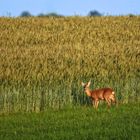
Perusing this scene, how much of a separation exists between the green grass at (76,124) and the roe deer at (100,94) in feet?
1.01

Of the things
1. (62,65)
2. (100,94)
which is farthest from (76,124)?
(62,65)

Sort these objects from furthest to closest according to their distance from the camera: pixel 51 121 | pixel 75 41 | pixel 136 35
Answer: pixel 136 35
pixel 75 41
pixel 51 121

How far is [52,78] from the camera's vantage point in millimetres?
23000

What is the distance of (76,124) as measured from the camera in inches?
686

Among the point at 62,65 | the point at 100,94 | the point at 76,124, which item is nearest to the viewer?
the point at 76,124

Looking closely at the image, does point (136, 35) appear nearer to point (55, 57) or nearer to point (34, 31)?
point (34, 31)

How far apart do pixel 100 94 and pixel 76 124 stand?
3668 mm

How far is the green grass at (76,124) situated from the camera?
15602 millimetres

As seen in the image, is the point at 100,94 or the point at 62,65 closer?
the point at 100,94

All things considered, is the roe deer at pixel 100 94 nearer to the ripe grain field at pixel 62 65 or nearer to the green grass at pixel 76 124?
the green grass at pixel 76 124

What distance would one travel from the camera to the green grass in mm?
15602

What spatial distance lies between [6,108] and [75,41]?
53.6 feet

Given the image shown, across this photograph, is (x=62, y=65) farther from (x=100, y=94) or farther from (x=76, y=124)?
(x=76, y=124)

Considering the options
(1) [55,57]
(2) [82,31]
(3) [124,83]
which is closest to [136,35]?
(2) [82,31]
